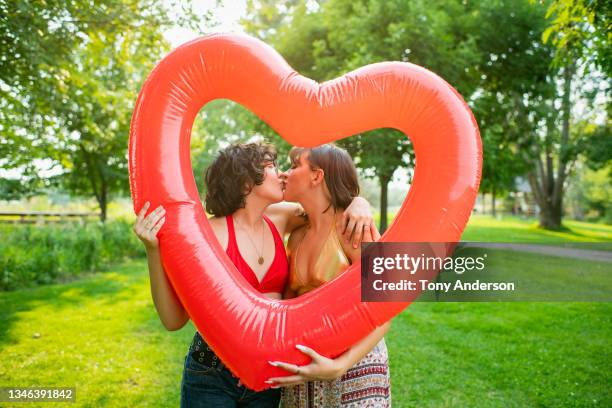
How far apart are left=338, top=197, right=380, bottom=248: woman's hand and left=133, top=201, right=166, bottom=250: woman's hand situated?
2.62 feet

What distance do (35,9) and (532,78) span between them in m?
13.8

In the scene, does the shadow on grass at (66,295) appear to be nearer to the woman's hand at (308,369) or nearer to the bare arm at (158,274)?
the bare arm at (158,274)

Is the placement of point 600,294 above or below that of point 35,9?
below

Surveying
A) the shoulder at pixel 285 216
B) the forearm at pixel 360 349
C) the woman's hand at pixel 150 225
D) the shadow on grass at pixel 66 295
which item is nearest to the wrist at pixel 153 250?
the woman's hand at pixel 150 225

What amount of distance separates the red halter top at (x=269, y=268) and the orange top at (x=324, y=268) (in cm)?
5

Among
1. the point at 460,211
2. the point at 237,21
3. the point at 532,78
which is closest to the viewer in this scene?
the point at 460,211

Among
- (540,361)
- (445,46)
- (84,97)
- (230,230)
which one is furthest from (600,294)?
(84,97)

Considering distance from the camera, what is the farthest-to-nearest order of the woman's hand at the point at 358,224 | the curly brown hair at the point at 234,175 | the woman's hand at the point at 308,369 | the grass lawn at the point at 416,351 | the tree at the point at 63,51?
the tree at the point at 63,51 < the grass lawn at the point at 416,351 < the curly brown hair at the point at 234,175 < the woman's hand at the point at 358,224 < the woman's hand at the point at 308,369

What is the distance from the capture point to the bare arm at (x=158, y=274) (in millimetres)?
1998

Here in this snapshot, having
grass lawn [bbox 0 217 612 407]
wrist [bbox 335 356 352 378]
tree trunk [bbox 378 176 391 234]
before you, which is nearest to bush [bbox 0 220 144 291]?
grass lawn [bbox 0 217 612 407]

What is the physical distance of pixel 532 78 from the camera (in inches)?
579

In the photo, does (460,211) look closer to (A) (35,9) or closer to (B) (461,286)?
(B) (461,286)

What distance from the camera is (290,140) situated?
218 cm

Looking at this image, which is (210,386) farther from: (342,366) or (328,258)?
(328,258)
